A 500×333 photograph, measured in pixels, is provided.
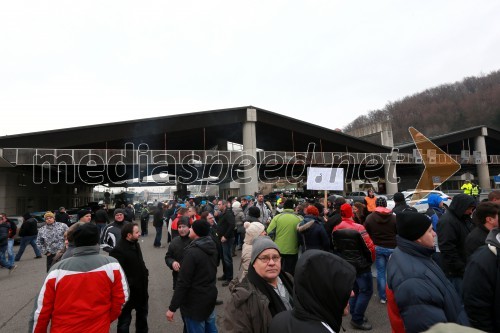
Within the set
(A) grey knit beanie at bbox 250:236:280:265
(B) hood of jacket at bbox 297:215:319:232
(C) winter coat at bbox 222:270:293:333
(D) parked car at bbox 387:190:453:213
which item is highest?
(A) grey knit beanie at bbox 250:236:280:265

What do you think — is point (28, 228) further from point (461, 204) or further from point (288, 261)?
point (461, 204)

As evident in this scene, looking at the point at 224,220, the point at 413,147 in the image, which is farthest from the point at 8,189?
the point at 413,147

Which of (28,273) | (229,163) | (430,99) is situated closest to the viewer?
(28,273)

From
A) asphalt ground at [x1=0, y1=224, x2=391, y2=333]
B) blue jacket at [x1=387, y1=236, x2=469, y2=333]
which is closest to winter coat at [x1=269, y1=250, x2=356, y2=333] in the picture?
blue jacket at [x1=387, y1=236, x2=469, y2=333]

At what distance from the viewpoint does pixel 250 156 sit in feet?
78.9

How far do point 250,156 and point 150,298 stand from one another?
18512 millimetres

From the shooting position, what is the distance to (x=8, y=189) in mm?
19547

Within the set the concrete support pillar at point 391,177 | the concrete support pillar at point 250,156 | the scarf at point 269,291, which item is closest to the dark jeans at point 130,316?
the scarf at point 269,291

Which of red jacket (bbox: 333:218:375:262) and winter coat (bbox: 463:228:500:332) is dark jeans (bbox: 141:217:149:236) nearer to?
red jacket (bbox: 333:218:375:262)

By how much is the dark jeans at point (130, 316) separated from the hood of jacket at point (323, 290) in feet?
10.2

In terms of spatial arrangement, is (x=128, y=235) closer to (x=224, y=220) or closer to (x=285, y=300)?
(x=285, y=300)

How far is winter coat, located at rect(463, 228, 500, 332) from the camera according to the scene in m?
2.25

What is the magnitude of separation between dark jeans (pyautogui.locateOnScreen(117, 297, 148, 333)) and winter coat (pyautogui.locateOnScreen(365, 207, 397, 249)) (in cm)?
392

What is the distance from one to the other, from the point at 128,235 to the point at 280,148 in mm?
31295
